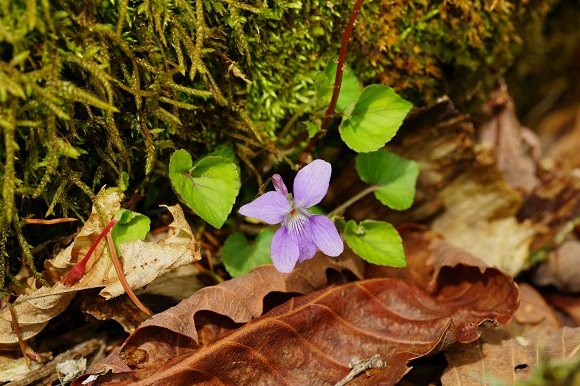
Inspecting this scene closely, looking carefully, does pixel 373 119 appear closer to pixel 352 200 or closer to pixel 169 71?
pixel 352 200

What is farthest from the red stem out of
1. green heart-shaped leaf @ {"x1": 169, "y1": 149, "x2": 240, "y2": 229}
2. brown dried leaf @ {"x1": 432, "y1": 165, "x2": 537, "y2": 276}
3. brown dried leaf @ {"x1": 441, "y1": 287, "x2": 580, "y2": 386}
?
brown dried leaf @ {"x1": 432, "y1": 165, "x2": 537, "y2": 276}

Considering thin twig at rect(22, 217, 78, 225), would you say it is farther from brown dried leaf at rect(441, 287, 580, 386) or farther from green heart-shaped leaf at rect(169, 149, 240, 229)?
brown dried leaf at rect(441, 287, 580, 386)

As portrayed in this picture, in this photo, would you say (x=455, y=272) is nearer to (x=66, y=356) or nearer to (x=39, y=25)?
(x=66, y=356)

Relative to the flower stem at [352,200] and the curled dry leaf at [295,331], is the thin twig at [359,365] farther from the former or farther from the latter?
the flower stem at [352,200]

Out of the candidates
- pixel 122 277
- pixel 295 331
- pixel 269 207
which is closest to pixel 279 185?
pixel 269 207

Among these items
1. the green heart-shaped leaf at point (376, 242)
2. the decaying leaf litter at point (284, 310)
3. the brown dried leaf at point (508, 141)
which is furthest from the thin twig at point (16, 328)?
the brown dried leaf at point (508, 141)
